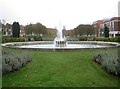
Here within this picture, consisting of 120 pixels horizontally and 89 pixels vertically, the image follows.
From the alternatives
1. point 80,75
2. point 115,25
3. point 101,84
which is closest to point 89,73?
point 80,75

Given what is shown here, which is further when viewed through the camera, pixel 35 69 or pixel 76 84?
pixel 35 69

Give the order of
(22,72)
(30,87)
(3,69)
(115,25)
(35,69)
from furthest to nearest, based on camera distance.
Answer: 1. (115,25)
2. (35,69)
3. (22,72)
4. (3,69)
5. (30,87)

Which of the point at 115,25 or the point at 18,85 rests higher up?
the point at 115,25

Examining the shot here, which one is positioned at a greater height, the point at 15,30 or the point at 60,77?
the point at 15,30

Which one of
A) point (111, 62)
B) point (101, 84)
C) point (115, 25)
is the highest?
point (115, 25)

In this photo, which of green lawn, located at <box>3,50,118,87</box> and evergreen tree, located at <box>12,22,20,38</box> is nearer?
green lawn, located at <box>3,50,118,87</box>

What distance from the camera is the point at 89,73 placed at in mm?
9117

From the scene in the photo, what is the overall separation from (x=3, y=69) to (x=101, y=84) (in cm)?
407

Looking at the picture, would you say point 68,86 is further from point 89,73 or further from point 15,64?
point 15,64

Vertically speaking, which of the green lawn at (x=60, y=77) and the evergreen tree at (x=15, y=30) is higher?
the evergreen tree at (x=15, y=30)

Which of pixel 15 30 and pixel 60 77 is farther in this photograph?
pixel 15 30

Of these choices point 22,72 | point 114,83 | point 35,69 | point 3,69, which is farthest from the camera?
point 35,69

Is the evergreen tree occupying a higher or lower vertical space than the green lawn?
higher

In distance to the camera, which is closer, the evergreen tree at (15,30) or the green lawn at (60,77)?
the green lawn at (60,77)
